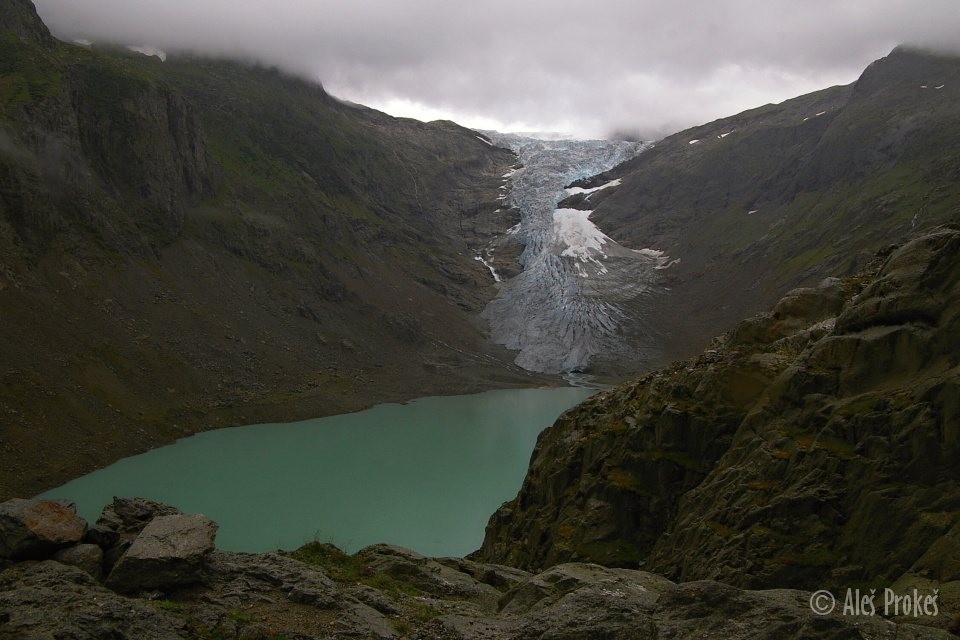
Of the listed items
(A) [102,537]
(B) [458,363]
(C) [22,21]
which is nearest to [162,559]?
(A) [102,537]

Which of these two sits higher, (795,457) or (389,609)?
(795,457)

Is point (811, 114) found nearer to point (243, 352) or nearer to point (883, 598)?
point (243, 352)

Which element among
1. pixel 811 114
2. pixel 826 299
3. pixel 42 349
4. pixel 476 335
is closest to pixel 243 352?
pixel 42 349

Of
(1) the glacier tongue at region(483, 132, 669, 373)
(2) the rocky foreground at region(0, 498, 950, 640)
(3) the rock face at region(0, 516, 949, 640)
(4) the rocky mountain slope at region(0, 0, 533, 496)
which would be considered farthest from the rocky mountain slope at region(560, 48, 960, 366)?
(2) the rocky foreground at region(0, 498, 950, 640)

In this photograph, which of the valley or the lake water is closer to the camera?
the valley

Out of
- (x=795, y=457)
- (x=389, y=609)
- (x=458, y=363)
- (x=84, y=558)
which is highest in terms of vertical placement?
(x=458, y=363)

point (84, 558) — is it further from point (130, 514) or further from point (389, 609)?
point (389, 609)

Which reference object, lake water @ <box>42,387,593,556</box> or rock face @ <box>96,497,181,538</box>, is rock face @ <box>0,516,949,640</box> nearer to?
rock face @ <box>96,497,181,538</box>
